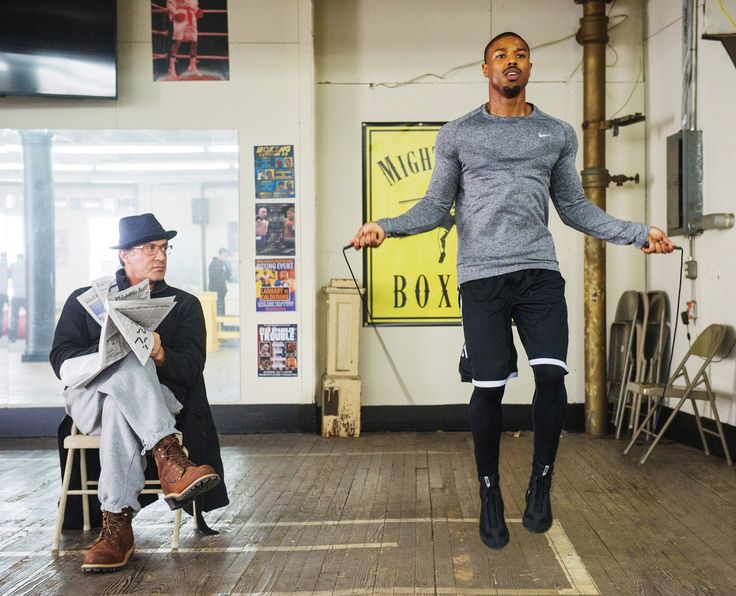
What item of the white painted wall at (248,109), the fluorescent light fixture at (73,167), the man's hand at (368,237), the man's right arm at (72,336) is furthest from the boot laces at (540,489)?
the fluorescent light fixture at (73,167)

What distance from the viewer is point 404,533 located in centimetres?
355

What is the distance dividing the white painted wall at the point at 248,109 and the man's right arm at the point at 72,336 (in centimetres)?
298

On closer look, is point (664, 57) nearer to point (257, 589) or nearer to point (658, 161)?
point (658, 161)

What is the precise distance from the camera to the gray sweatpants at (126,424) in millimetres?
3115

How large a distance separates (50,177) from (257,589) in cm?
442

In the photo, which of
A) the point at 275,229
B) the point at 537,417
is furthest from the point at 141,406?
the point at 275,229

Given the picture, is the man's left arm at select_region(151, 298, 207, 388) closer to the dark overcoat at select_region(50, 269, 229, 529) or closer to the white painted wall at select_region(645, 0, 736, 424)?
the dark overcoat at select_region(50, 269, 229, 529)

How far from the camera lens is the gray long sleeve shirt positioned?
3.07 metres

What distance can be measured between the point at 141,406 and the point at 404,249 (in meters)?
3.62

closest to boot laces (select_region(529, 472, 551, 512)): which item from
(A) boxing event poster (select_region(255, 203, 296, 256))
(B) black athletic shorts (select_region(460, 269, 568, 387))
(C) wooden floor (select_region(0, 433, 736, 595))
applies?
(C) wooden floor (select_region(0, 433, 736, 595))

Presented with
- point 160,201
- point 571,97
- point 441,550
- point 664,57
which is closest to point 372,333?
point 160,201

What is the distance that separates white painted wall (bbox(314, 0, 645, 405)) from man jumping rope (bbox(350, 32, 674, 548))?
3409mm

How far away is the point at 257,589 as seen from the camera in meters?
2.86

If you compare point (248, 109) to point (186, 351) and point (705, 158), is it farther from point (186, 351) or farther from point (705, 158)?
point (186, 351)
